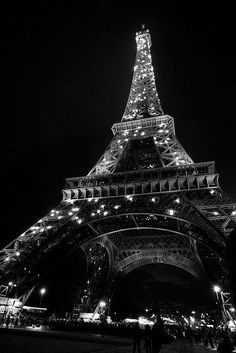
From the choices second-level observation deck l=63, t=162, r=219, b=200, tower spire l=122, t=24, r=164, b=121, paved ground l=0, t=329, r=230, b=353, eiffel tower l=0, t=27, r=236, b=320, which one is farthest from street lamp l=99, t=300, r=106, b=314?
tower spire l=122, t=24, r=164, b=121

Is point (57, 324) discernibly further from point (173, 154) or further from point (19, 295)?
point (173, 154)

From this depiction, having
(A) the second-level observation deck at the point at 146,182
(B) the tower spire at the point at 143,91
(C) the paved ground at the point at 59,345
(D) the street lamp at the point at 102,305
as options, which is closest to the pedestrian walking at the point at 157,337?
(C) the paved ground at the point at 59,345

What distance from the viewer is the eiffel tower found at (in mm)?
25391

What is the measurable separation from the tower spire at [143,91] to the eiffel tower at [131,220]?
13.3 inches

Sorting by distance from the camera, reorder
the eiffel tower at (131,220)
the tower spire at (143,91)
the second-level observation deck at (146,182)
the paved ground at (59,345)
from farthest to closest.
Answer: the tower spire at (143,91)
the second-level observation deck at (146,182)
the eiffel tower at (131,220)
the paved ground at (59,345)

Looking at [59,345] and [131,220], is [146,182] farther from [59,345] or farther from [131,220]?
[59,345]

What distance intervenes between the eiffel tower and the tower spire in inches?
13.3

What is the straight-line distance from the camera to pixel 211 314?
42.7 meters

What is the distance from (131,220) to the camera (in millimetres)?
32531

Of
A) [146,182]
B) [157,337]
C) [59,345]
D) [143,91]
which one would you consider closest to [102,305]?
[146,182]

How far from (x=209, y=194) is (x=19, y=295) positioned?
20.5 metres

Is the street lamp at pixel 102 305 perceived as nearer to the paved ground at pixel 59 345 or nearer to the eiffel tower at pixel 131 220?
the eiffel tower at pixel 131 220

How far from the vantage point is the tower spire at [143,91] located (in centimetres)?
4488

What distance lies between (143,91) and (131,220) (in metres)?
25.4
